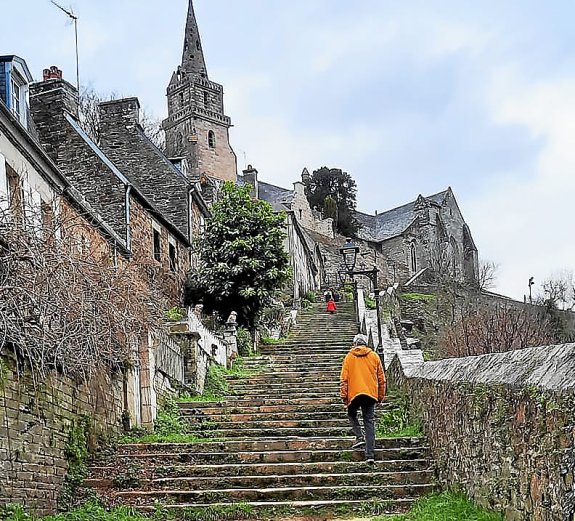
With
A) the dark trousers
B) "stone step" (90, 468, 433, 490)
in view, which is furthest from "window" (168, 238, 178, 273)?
"stone step" (90, 468, 433, 490)

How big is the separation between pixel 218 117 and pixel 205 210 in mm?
37969

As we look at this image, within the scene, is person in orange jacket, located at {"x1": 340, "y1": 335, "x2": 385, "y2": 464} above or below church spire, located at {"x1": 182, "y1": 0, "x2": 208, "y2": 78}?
below

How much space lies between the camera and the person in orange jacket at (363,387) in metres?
10.2

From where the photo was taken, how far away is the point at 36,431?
8430mm

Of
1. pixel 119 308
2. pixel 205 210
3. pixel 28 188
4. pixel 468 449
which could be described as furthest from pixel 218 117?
pixel 468 449

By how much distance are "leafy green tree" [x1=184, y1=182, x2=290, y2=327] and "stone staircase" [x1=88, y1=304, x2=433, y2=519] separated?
31.9 ft

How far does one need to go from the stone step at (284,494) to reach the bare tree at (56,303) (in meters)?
1.73

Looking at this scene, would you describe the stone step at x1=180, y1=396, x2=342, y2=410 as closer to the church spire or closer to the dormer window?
the dormer window

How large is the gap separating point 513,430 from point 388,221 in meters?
71.4

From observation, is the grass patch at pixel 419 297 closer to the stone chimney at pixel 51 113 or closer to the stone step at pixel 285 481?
the stone chimney at pixel 51 113

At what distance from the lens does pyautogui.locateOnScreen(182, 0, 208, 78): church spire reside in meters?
69.7

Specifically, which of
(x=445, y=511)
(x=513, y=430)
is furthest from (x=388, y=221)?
(x=513, y=430)

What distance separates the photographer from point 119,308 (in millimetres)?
10938

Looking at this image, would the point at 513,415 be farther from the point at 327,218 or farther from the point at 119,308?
the point at 327,218
